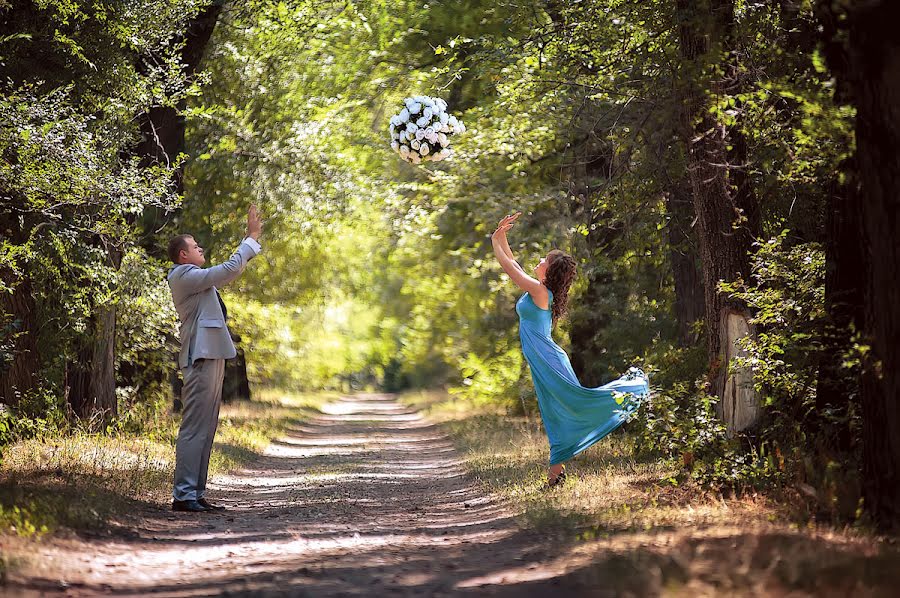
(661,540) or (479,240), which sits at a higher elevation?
(479,240)

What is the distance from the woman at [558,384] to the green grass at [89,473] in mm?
3950

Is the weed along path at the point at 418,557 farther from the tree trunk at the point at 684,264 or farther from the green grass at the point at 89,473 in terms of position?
the tree trunk at the point at 684,264

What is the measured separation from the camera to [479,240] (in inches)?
958

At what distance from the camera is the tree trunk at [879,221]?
698 centimetres

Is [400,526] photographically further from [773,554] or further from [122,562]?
[773,554]

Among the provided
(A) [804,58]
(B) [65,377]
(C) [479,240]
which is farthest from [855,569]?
(C) [479,240]

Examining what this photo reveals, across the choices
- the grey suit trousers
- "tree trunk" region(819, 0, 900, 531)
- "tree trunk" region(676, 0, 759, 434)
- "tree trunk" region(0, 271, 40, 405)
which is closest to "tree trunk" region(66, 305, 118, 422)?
"tree trunk" region(0, 271, 40, 405)

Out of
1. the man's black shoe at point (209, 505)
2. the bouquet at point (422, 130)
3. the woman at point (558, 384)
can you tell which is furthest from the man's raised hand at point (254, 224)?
the man's black shoe at point (209, 505)

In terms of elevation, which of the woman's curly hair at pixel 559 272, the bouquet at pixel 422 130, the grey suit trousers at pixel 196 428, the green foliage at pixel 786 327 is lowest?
the grey suit trousers at pixel 196 428

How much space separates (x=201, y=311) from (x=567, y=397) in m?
3.77

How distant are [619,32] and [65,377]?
8.71 meters

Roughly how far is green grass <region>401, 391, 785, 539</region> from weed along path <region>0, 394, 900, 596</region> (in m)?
0.25

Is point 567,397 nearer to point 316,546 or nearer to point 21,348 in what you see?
point 316,546

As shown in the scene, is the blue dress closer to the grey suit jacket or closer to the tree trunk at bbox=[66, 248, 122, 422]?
the grey suit jacket
